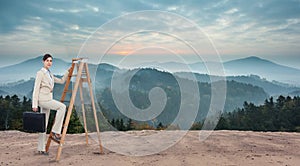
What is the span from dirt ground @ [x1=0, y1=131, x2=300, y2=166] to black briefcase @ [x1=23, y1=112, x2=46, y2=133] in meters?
0.76

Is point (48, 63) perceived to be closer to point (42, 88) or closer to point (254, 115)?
point (42, 88)

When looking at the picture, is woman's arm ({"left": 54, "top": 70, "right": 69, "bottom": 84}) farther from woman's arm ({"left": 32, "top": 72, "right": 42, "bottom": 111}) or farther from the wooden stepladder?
woman's arm ({"left": 32, "top": 72, "right": 42, "bottom": 111})

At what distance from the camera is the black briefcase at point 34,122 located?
6.05 m

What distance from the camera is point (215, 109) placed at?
6.84 meters

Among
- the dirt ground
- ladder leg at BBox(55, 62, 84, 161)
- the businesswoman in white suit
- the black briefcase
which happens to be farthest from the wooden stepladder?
the dirt ground

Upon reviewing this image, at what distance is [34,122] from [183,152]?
3.77 m

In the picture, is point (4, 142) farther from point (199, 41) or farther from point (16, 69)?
point (16, 69)

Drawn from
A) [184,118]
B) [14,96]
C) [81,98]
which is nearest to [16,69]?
[14,96]

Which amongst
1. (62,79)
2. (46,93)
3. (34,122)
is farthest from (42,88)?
(34,122)

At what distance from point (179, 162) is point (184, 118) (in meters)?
1.02

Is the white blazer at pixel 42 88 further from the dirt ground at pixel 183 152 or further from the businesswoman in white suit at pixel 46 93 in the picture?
the dirt ground at pixel 183 152

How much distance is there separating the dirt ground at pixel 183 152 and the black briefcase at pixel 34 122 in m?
0.76

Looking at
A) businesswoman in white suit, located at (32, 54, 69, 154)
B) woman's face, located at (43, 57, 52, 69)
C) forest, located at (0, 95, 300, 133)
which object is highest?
woman's face, located at (43, 57, 52, 69)

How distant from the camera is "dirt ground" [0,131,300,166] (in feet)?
20.9
